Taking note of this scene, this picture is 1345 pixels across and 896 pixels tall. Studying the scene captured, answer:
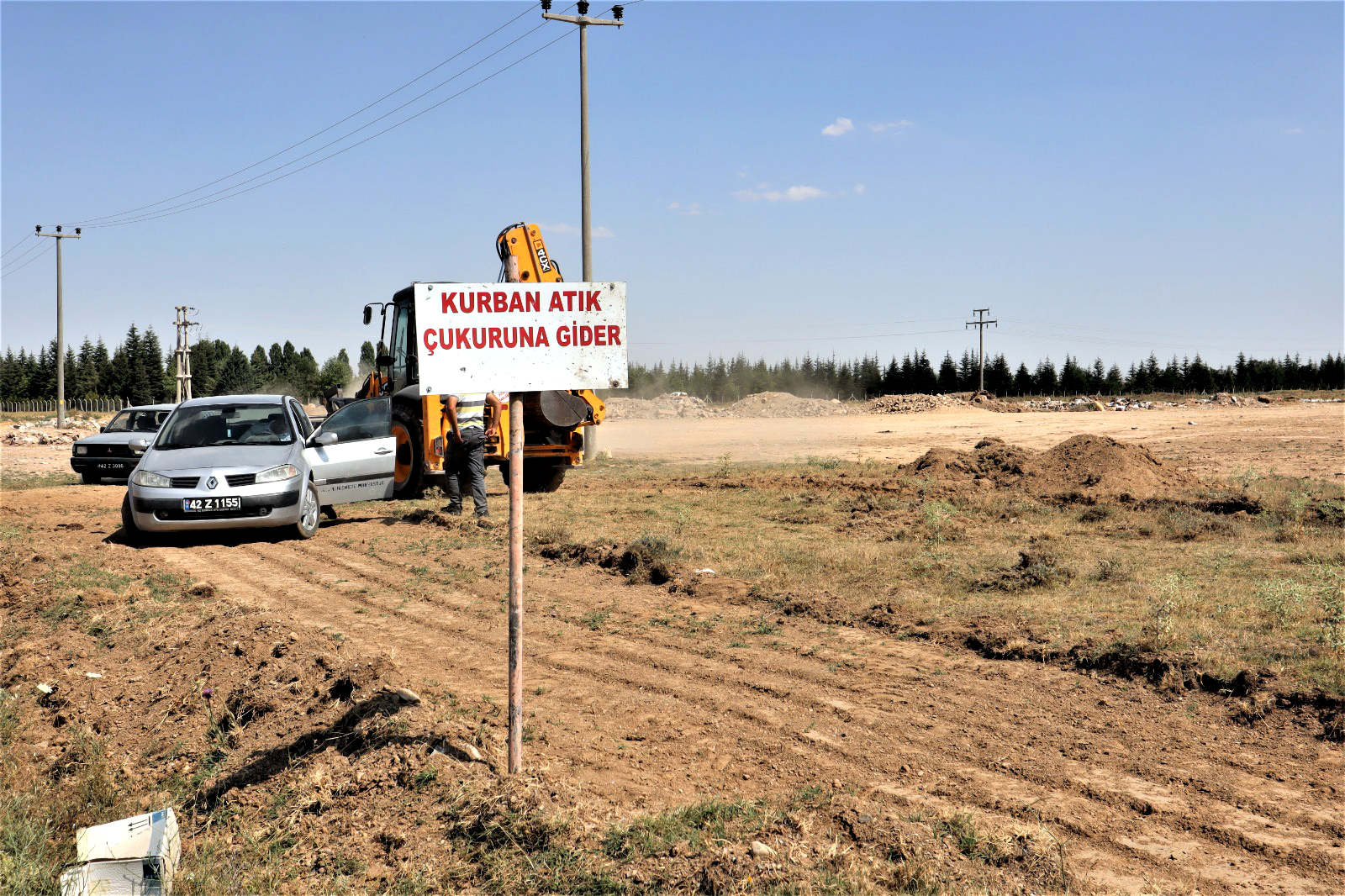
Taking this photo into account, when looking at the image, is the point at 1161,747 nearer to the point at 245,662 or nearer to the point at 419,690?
the point at 419,690

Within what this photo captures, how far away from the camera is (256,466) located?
12.8 meters

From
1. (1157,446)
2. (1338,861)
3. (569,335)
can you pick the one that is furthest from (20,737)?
(1157,446)

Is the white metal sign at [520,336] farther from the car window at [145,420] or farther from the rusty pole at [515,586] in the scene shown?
the car window at [145,420]

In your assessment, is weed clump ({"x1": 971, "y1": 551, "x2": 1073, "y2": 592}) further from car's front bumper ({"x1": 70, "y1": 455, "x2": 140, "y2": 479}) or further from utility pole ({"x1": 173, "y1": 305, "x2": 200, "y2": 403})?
utility pole ({"x1": 173, "y1": 305, "x2": 200, "y2": 403})

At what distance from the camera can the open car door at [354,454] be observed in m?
14.2

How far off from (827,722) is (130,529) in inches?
416

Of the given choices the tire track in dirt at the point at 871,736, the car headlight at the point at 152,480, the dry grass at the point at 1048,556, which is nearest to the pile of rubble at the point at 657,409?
the dry grass at the point at 1048,556

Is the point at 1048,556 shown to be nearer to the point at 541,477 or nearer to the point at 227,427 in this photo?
the point at 541,477

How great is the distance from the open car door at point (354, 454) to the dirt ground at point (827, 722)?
3.05 m

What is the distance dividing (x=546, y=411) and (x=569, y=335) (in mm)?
11471

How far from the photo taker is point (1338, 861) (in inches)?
168

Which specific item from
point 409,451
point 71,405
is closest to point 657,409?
point 409,451

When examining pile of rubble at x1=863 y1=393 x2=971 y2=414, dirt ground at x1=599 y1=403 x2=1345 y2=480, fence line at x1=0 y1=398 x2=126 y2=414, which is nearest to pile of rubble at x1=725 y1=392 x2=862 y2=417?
pile of rubble at x1=863 y1=393 x2=971 y2=414

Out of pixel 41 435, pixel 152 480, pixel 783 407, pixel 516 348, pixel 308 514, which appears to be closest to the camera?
pixel 516 348
